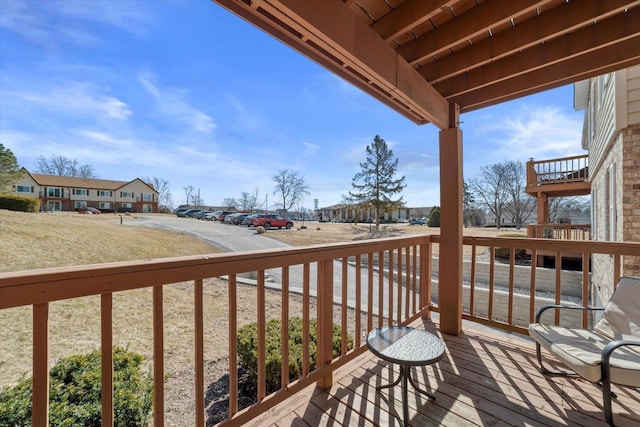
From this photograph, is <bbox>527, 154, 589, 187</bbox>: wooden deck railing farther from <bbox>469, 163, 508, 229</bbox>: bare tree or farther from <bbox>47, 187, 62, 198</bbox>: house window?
<bbox>47, 187, 62, 198</bbox>: house window

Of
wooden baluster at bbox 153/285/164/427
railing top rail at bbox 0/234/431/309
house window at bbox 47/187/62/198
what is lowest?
wooden baluster at bbox 153/285/164/427

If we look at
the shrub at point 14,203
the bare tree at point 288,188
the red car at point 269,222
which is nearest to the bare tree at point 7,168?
the shrub at point 14,203

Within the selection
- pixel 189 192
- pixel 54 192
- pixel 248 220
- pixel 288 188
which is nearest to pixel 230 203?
pixel 189 192

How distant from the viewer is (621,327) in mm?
2010

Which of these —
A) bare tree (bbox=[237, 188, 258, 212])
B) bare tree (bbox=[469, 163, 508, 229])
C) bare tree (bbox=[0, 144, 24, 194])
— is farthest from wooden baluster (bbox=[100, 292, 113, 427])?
bare tree (bbox=[237, 188, 258, 212])

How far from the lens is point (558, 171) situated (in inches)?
375

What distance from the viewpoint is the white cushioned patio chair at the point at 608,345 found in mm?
1517

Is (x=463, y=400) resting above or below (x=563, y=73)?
below

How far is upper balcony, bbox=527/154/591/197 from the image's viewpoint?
886cm

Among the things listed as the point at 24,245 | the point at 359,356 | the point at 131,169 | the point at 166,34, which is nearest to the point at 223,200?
the point at 131,169

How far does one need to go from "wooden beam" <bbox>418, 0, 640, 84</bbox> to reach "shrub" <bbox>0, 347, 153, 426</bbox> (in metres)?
3.26

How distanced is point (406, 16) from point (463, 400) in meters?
2.54

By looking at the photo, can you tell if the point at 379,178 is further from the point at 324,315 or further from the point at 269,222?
the point at 324,315

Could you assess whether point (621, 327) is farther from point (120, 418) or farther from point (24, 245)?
point (24, 245)
